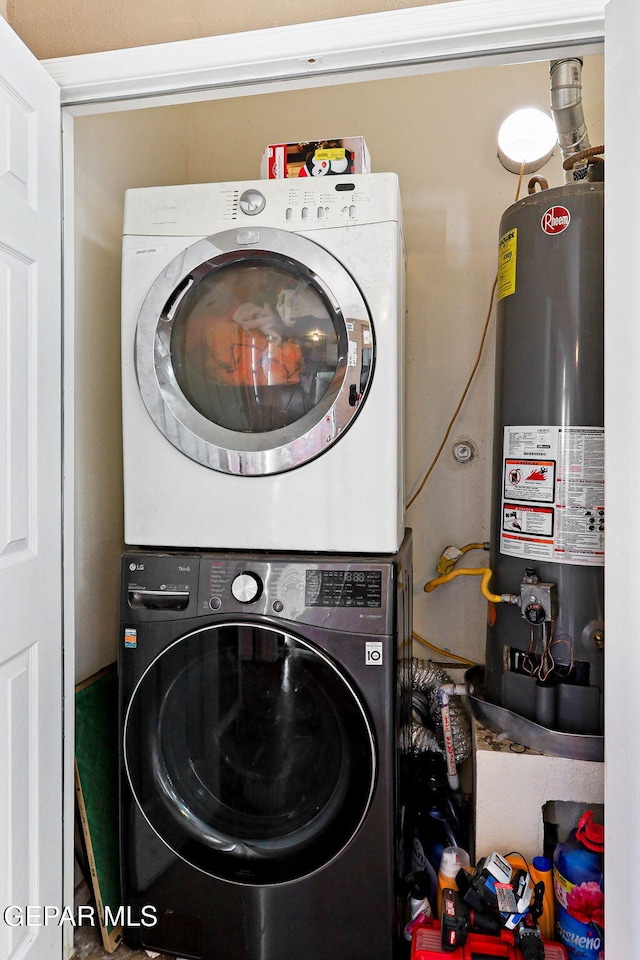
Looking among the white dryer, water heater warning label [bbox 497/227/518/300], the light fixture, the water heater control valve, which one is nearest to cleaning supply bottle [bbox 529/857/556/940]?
the water heater control valve

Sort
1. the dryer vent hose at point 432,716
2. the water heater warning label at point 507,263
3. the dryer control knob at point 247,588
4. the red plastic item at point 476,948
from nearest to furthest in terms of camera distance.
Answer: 1. the red plastic item at point 476,948
2. the dryer control knob at point 247,588
3. the water heater warning label at point 507,263
4. the dryer vent hose at point 432,716

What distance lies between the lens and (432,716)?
1.97 meters

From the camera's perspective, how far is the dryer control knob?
1.46 metres

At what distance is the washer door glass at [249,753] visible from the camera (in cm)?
142

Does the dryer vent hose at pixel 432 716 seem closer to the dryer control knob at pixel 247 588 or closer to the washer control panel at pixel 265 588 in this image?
the washer control panel at pixel 265 588

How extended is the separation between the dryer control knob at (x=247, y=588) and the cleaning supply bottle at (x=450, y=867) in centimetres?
75

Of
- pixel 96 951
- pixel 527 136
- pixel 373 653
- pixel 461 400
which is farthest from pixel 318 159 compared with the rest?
pixel 96 951

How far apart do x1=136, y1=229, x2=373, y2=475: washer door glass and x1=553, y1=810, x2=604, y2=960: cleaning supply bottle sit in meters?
1.04

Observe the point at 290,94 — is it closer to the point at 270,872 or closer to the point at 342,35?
the point at 342,35

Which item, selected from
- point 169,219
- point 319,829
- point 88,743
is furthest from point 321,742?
point 169,219

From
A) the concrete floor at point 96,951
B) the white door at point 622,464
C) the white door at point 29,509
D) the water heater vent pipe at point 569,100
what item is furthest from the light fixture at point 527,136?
the concrete floor at point 96,951

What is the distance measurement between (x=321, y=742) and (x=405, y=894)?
0.46 m

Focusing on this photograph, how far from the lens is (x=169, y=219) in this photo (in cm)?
153

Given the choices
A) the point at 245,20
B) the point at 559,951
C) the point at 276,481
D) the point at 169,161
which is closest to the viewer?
the point at 245,20
